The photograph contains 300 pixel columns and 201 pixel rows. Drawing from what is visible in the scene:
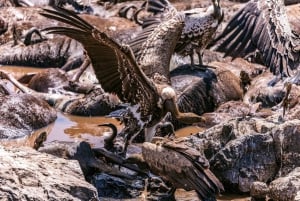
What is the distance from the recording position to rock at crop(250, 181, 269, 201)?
6406mm

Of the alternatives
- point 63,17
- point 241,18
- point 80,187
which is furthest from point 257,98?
point 80,187

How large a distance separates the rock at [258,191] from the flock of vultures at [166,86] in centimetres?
41

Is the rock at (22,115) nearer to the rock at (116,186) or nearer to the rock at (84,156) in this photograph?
the rock at (84,156)

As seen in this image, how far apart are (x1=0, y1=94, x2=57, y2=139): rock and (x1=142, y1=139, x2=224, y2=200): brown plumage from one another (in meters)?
3.24

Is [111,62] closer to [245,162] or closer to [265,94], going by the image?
[245,162]

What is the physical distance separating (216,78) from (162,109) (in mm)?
4026

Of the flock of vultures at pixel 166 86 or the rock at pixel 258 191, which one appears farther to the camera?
the flock of vultures at pixel 166 86

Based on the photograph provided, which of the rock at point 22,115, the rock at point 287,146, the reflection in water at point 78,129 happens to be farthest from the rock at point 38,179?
the rock at point 22,115

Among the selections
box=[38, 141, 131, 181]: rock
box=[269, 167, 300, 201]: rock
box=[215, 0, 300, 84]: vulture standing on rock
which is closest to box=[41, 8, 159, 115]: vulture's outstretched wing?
box=[38, 141, 131, 181]: rock

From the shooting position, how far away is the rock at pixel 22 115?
30.7ft

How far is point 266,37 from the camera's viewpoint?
27.9ft

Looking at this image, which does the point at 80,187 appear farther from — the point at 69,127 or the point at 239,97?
the point at 239,97

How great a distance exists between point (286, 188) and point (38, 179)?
2.30m

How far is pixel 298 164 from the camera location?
707cm
